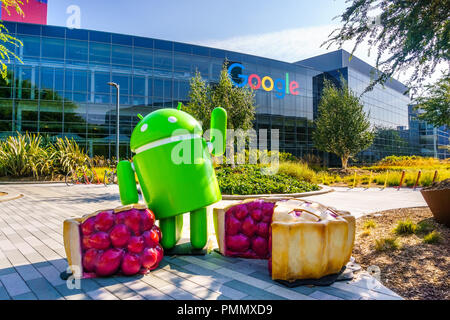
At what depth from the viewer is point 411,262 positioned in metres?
3.74

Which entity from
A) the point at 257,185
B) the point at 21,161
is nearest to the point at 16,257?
the point at 257,185

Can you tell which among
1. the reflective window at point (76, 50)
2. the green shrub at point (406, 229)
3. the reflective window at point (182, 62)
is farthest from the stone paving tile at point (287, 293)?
the reflective window at point (76, 50)

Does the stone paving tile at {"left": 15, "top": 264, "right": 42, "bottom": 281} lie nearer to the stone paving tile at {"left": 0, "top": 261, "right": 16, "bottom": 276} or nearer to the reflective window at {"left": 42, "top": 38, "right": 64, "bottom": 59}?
the stone paving tile at {"left": 0, "top": 261, "right": 16, "bottom": 276}

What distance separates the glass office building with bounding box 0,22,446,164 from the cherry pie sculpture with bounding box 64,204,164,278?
26.6 m

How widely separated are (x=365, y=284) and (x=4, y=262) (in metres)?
4.58

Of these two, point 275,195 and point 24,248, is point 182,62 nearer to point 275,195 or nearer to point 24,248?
point 275,195

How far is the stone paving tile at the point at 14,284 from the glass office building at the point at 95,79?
26.3 metres

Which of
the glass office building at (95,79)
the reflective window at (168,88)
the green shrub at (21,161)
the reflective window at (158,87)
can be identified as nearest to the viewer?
the green shrub at (21,161)

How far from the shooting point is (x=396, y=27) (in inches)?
227

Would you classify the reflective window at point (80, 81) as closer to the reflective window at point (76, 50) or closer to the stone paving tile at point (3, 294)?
the reflective window at point (76, 50)

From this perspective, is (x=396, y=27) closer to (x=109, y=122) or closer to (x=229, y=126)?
(x=229, y=126)

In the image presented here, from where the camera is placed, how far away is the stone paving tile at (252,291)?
2.78 meters

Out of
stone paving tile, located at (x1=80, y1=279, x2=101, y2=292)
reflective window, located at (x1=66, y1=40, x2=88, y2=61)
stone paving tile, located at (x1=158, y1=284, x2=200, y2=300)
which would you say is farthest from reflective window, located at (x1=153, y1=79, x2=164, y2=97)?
stone paving tile, located at (x1=158, y1=284, x2=200, y2=300)

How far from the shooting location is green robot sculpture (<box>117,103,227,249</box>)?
3789mm
